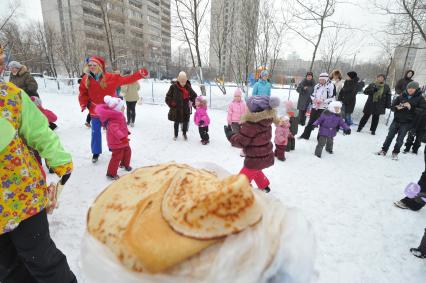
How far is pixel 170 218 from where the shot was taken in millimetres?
737

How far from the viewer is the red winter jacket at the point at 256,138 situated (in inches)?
146

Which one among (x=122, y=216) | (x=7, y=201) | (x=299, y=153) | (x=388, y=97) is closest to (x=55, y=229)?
(x=7, y=201)

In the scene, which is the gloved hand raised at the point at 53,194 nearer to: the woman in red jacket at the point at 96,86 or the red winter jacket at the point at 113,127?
the red winter jacket at the point at 113,127

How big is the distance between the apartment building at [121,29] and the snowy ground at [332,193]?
13066 mm

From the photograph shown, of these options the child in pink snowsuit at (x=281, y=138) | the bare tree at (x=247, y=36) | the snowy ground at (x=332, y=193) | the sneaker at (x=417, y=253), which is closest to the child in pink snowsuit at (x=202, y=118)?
the snowy ground at (x=332, y=193)

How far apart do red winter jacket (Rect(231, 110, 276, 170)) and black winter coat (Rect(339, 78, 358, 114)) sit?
614cm

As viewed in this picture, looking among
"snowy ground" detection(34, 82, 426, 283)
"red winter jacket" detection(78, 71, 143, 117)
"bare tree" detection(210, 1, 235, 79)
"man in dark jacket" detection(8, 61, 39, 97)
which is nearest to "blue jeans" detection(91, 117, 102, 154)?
"red winter jacket" detection(78, 71, 143, 117)

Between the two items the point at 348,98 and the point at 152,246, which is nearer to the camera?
the point at 152,246

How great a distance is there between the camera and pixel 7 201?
56.8 inches

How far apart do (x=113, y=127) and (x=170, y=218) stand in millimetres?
3918

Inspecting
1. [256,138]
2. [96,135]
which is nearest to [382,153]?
[256,138]

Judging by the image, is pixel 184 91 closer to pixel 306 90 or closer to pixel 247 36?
pixel 306 90

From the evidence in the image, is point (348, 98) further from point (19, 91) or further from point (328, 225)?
point (19, 91)

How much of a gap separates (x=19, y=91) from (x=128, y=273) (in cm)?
144
